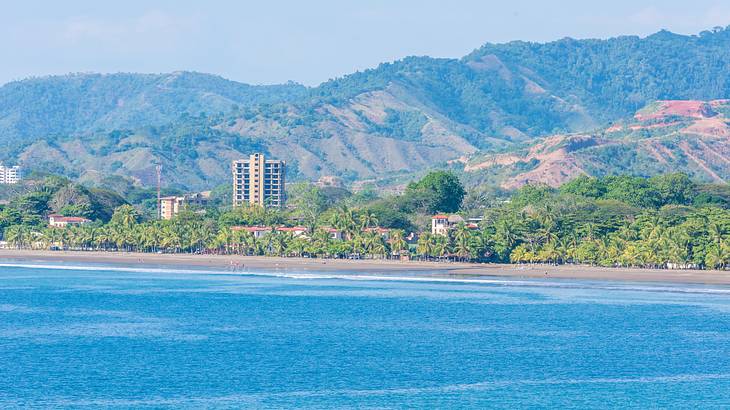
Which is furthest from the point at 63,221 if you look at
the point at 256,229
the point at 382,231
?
the point at 382,231

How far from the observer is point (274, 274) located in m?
127

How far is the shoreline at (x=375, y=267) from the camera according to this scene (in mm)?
116500

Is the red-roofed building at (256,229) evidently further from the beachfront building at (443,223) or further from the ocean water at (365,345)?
the ocean water at (365,345)

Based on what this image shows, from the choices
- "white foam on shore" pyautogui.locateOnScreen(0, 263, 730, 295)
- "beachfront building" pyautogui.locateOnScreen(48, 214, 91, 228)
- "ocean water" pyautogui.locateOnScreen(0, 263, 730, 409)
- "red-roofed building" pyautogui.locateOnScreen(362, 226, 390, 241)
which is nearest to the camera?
"ocean water" pyautogui.locateOnScreen(0, 263, 730, 409)

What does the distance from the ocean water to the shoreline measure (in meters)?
5.31

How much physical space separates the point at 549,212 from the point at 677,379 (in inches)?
2896

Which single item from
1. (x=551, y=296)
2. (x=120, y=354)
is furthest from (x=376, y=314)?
(x=120, y=354)

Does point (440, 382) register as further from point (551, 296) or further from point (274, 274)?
point (274, 274)

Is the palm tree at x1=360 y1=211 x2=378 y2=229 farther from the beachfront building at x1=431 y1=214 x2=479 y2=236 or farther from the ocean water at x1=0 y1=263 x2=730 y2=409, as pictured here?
the ocean water at x1=0 y1=263 x2=730 y2=409

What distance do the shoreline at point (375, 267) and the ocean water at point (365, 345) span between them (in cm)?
531

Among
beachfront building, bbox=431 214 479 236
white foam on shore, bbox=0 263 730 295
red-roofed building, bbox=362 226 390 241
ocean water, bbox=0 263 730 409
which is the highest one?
beachfront building, bbox=431 214 479 236

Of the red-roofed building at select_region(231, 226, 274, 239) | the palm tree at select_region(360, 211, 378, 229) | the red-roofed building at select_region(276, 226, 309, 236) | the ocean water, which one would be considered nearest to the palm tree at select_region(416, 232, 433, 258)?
the palm tree at select_region(360, 211, 378, 229)

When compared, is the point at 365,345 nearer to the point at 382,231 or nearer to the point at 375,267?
the point at 375,267

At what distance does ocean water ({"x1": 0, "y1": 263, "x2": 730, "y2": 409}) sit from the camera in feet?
196
